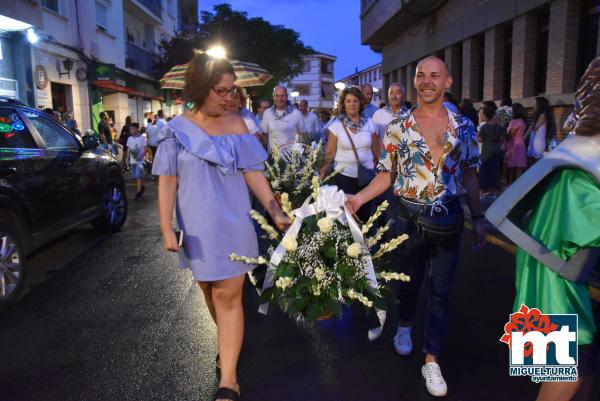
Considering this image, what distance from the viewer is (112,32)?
23.5 m

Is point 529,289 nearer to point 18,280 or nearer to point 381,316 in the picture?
point 381,316

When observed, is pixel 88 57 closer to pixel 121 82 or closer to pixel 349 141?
pixel 121 82

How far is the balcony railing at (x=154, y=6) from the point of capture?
94.4ft

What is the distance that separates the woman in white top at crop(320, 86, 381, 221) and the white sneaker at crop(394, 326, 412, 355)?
2.05 meters

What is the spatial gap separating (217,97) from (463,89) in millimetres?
16675

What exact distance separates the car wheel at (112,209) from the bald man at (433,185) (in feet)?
18.0

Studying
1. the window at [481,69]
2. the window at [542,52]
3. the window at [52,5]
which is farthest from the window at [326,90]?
the window at [542,52]

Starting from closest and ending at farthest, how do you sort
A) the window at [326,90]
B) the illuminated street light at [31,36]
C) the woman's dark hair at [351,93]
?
the woman's dark hair at [351,93] → the illuminated street light at [31,36] → the window at [326,90]

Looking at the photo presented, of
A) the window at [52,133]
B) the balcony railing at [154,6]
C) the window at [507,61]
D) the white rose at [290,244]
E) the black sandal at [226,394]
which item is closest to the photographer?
the white rose at [290,244]

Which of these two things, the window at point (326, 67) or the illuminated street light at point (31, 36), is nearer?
the illuminated street light at point (31, 36)

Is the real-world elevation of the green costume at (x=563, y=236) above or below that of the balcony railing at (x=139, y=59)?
below

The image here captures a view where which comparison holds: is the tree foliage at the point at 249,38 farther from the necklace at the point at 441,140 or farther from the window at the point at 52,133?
the necklace at the point at 441,140

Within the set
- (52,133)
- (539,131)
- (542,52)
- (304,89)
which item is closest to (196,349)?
(52,133)

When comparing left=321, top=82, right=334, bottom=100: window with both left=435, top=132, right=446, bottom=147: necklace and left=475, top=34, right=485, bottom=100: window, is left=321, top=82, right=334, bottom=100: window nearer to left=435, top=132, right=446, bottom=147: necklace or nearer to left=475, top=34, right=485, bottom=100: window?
left=475, top=34, right=485, bottom=100: window
